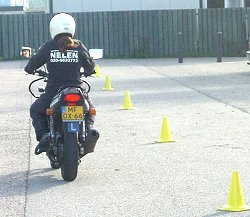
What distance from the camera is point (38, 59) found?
10.8 meters

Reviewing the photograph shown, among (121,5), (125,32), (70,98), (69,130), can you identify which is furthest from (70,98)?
(121,5)

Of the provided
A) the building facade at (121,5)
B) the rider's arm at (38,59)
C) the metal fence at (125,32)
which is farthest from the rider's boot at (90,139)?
the building facade at (121,5)

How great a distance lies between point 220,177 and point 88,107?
1605mm

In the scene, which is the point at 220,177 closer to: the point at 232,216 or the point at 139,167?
the point at 139,167

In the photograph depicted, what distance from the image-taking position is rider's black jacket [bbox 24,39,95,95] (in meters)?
10.7

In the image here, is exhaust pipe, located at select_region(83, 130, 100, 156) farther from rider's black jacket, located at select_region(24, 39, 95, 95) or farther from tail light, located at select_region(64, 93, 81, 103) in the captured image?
rider's black jacket, located at select_region(24, 39, 95, 95)

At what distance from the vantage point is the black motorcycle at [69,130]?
33.5 feet

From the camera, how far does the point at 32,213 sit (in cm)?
873

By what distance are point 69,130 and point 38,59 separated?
1.05 m

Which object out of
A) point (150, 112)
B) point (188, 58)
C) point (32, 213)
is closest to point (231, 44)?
point (188, 58)

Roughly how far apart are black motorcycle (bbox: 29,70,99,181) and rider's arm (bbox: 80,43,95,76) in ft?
1.08

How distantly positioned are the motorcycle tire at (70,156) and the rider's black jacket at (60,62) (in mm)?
784

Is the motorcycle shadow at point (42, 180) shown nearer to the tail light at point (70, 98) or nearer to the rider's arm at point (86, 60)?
the tail light at point (70, 98)

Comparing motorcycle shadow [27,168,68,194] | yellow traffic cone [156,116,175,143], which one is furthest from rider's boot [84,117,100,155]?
yellow traffic cone [156,116,175,143]
